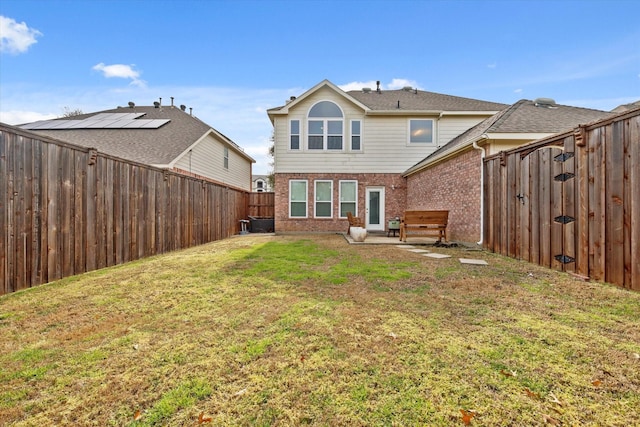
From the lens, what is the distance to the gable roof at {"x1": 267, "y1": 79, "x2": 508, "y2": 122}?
1319cm

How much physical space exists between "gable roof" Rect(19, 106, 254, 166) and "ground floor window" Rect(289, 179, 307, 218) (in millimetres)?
5194

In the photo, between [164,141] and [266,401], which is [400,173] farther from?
[266,401]

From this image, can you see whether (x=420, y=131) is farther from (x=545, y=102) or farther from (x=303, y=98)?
(x=303, y=98)

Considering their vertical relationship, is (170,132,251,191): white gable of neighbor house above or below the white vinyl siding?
above

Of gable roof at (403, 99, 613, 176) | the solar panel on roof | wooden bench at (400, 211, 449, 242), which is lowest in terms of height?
wooden bench at (400, 211, 449, 242)

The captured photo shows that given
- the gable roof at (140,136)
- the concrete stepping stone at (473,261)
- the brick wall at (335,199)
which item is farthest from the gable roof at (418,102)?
the concrete stepping stone at (473,261)

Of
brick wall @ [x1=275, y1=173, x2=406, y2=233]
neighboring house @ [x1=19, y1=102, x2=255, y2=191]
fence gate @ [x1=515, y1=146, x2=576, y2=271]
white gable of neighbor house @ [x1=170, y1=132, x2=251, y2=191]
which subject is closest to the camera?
fence gate @ [x1=515, y1=146, x2=576, y2=271]

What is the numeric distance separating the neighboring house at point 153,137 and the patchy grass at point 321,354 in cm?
935

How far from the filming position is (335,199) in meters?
13.6

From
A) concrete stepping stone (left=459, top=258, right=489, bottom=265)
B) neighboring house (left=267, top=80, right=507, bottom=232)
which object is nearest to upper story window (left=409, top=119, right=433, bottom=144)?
neighboring house (left=267, top=80, right=507, bottom=232)

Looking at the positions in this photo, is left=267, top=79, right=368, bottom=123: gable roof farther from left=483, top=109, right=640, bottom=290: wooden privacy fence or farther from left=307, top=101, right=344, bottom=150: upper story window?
left=483, top=109, right=640, bottom=290: wooden privacy fence

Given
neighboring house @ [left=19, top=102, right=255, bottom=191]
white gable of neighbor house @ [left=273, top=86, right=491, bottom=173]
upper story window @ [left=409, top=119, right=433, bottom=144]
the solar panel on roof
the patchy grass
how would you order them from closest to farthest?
the patchy grass, neighboring house @ [left=19, top=102, right=255, bottom=191], white gable of neighbor house @ [left=273, top=86, right=491, bottom=173], upper story window @ [left=409, top=119, right=433, bottom=144], the solar panel on roof

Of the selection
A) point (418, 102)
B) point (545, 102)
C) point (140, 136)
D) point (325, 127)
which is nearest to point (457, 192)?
point (545, 102)

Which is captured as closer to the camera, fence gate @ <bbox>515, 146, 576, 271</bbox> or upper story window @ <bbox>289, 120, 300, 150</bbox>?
fence gate @ <bbox>515, 146, 576, 271</bbox>
